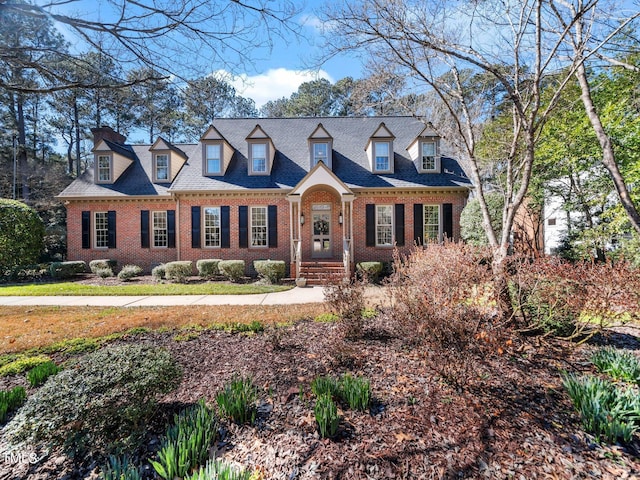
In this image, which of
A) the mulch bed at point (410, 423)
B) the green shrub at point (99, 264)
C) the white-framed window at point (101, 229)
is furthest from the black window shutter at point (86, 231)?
the mulch bed at point (410, 423)

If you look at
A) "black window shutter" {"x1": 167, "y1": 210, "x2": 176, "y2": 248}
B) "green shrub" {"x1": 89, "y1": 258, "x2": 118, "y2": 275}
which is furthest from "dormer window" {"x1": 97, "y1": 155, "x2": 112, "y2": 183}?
"green shrub" {"x1": 89, "y1": 258, "x2": 118, "y2": 275}

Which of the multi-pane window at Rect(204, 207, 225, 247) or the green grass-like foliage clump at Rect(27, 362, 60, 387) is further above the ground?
the multi-pane window at Rect(204, 207, 225, 247)

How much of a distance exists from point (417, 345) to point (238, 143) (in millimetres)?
14283

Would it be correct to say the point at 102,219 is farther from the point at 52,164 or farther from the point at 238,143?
the point at 52,164

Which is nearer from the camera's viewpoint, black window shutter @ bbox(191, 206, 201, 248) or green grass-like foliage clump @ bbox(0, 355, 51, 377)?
green grass-like foliage clump @ bbox(0, 355, 51, 377)

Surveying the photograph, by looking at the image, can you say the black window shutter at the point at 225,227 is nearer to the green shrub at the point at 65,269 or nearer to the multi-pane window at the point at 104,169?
the multi-pane window at the point at 104,169

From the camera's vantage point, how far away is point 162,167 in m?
14.4

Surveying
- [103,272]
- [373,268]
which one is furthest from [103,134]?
[373,268]

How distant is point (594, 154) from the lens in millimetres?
8688

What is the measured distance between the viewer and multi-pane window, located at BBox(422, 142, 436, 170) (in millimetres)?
13594

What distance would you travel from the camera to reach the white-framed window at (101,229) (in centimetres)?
1383

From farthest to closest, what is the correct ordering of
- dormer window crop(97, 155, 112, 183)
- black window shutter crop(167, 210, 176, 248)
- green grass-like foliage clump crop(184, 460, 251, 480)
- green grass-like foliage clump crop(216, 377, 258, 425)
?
dormer window crop(97, 155, 112, 183) → black window shutter crop(167, 210, 176, 248) → green grass-like foliage clump crop(216, 377, 258, 425) → green grass-like foliage clump crop(184, 460, 251, 480)

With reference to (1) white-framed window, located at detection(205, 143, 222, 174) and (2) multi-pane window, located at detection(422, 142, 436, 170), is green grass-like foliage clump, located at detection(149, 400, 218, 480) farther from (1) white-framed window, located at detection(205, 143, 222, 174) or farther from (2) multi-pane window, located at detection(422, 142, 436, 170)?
(2) multi-pane window, located at detection(422, 142, 436, 170)

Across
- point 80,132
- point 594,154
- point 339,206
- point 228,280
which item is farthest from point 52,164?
point 594,154
